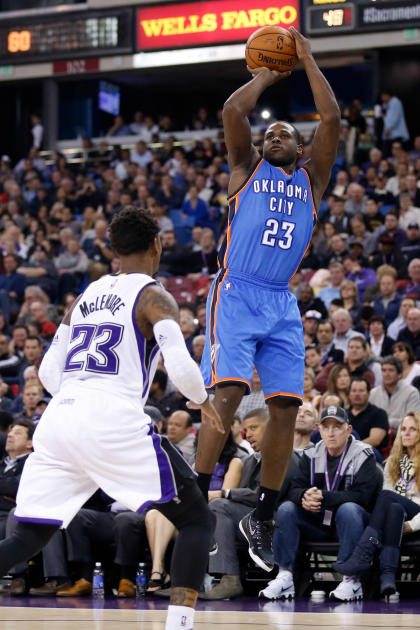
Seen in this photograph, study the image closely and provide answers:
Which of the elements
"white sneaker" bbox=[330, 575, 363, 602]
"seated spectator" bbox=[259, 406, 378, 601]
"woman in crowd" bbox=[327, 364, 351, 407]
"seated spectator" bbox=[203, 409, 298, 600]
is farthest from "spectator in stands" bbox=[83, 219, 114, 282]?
"white sneaker" bbox=[330, 575, 363, 602]

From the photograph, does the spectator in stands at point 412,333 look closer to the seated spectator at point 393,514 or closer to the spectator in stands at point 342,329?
the spectator in stands at point 342,329

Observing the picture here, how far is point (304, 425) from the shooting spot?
8914mm

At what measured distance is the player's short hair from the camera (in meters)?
4.91

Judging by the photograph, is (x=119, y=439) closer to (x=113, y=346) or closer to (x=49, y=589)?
(x=113, y=346)

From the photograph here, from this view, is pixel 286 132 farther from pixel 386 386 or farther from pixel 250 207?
pixel 386 386

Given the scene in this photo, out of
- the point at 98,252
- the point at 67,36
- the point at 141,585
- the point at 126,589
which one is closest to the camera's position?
the point at 141,585

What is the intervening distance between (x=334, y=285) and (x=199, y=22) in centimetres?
710

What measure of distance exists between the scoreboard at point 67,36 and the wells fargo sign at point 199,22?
41 cm

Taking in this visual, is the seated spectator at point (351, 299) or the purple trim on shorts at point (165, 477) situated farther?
the seated spectator at point (351, 299)

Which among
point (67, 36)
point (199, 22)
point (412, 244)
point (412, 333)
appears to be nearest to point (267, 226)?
point (412, 333)

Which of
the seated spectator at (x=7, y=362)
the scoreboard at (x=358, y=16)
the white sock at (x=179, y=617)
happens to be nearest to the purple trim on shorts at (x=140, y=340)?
the white sock at (x=179, y=617)

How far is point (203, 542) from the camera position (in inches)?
184

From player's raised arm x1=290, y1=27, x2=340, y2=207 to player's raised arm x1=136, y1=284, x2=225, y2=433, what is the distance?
1.68 metres

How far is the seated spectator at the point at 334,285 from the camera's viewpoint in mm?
12602
